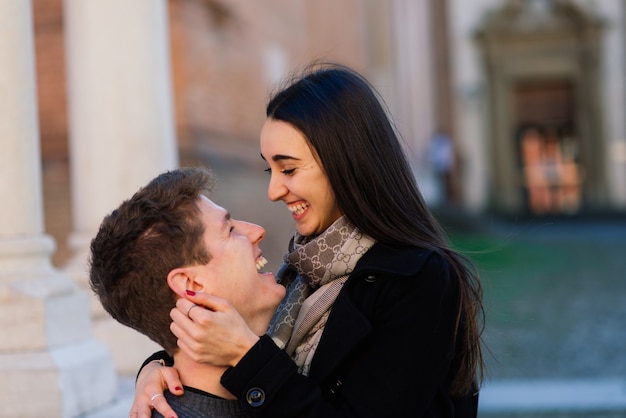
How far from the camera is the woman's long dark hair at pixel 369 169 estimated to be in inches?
75.2

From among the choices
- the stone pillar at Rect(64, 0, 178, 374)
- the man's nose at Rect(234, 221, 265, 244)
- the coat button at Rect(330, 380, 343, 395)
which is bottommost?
the coat button at Rect(330, 380, 343, 395)

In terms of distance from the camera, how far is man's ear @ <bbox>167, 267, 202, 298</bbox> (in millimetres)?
1750

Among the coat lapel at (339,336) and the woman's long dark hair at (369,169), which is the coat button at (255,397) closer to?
the coat lapel at (339,336)

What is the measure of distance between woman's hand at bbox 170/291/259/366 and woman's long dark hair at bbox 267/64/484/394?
386mm

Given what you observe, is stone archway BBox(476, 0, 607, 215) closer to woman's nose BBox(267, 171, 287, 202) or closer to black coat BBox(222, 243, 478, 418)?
woman's nose BBox(267, 171, 287, 202)

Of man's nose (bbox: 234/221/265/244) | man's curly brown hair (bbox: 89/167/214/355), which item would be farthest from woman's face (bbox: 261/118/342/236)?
man's curly brown hair (bbox: 89/167/214/355)

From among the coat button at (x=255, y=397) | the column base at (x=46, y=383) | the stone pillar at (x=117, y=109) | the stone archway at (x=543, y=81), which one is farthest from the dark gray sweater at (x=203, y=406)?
the stone archway at (x=543, y=81)

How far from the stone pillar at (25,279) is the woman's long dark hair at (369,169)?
155 cm

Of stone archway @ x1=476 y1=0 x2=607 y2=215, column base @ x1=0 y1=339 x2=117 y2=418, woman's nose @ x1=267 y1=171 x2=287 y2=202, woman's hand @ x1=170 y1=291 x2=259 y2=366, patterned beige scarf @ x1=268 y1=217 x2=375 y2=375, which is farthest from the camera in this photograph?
stone archway @ x1=476 y1=0 x2=607 y2=215

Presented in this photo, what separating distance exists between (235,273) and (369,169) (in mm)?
387

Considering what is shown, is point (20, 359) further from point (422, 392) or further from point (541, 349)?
point (541, 349)

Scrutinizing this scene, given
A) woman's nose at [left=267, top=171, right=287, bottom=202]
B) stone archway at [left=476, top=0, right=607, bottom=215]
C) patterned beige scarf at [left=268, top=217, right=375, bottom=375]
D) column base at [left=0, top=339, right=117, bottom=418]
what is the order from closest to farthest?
patterned beige scarf at [left=268, top=217, right=375, bottom=375], woman's nose at [left=267, top=171, right=287, bottom=202], column base at [left=0, top=339, right=117, bottom=418], stone archway at [left=476, top=0, right=607, bottom=215]

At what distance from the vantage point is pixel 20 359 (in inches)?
125

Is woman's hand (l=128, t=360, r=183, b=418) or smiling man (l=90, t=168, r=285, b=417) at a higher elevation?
smiling man (l=90, t=168, r=285, b=417)
